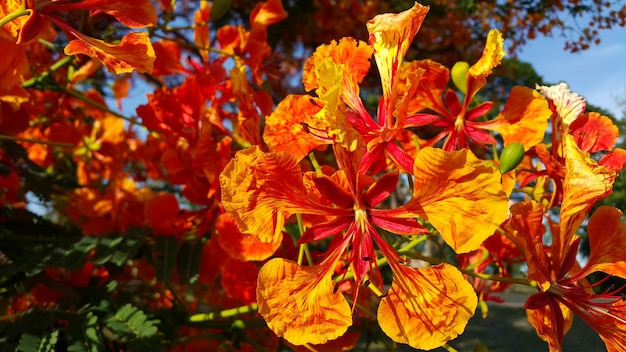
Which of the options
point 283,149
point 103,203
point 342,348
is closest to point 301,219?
point 283,149

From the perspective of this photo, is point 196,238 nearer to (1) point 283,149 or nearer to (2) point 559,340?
(1) point 283,149

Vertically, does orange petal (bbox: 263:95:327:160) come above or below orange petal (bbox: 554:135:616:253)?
below

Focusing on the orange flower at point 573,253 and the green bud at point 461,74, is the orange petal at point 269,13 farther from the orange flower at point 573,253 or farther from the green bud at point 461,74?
the orange flower at point 573,253

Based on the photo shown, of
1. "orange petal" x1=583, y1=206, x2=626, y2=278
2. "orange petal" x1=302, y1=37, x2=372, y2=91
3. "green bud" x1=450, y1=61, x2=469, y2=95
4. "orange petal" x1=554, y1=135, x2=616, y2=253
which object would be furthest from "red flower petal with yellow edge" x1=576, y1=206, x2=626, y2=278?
"orange petal" x1=302, y1=37, x2=372, y2=91

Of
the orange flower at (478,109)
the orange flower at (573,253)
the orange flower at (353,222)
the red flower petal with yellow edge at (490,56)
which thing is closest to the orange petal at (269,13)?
the orange flower at (478,109)

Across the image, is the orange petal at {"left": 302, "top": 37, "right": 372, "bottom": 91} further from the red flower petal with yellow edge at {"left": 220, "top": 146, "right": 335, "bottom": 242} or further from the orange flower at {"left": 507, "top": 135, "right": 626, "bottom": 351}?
the orange flower at {"left": 507, "top": 135, "right": 626, "bottom": 351}

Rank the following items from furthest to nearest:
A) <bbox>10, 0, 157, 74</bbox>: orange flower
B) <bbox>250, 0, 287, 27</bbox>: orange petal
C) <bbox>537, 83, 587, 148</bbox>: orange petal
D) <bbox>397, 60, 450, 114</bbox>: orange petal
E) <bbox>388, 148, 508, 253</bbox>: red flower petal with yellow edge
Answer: <bbox>250, 0, 287, 27</bbox>: orange petal → <bbox>397, 60, 450, 114</bbox>: orange petal → <bbox>537, 83, 587, 148</bbox>: orange petal → <bbox>10, 0, 157, 74</bbox>: orange flower → <bbox>388, 148, 508, 253</bbox>: red flower petal with yellow edge

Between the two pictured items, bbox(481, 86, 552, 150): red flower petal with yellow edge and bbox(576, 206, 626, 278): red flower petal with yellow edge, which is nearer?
bbox(576, 206, 626, 278): red flower petal with yellow edge
